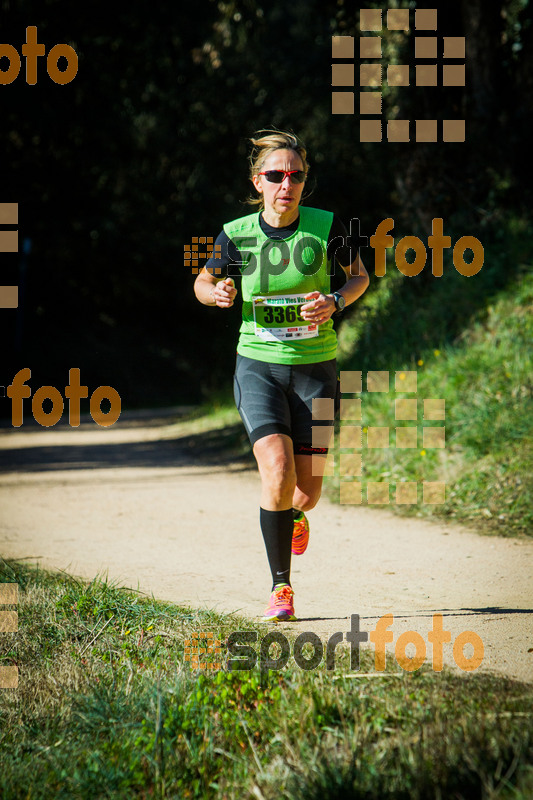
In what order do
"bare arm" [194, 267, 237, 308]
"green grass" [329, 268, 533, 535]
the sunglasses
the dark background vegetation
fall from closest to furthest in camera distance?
"bare arm" [194, 267, 237, 308], the sunglasses, "green grass" [329, 268, 533, 535], the dark background vegetation

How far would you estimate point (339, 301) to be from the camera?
429 centimetres

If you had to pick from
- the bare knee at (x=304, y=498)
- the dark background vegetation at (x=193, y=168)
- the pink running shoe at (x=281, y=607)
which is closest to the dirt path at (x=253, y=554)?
the pink running shoe at (x=281, y=607)

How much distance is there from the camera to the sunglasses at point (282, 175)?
4.39 metres

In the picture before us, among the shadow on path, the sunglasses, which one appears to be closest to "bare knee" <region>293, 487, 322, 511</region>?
the sunglasses

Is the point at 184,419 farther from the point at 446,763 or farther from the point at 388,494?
the point at 446,763

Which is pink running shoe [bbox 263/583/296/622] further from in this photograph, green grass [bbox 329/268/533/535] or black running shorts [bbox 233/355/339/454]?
green grass [bbox 329/268/533/535]

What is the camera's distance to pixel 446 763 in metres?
2.51

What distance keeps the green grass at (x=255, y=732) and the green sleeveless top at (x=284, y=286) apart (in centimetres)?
146

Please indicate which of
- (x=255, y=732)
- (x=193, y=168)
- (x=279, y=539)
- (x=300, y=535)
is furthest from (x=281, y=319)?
(x=193, y=168)

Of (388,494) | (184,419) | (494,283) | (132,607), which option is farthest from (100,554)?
(184,419)

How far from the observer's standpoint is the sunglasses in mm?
4387

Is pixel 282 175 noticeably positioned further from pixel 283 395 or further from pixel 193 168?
pixel 193 168

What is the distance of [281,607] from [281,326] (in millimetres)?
1405

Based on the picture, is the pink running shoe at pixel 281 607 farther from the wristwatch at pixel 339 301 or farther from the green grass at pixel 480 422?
the green grass at pixel 480 422
